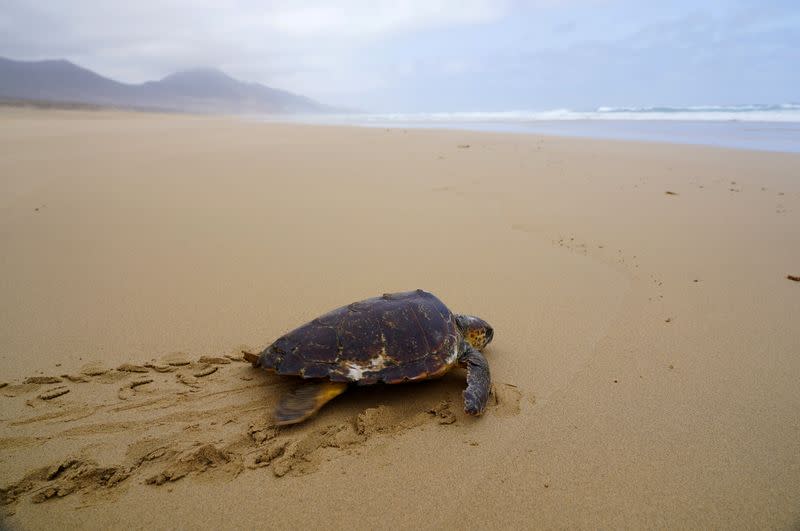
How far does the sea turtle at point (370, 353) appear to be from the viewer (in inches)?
104

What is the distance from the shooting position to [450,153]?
1027cm

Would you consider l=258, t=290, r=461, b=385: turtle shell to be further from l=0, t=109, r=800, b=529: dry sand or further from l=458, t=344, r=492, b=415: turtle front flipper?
l=0, t=109, r=800, b=529: dry sand

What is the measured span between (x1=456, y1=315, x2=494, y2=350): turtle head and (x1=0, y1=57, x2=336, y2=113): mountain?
308ft

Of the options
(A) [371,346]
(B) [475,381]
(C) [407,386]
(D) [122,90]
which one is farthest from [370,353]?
(D) [122,90]

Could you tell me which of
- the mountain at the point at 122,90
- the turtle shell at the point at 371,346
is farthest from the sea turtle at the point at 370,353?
the mountain at the point at 122,90

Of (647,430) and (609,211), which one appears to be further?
(609,211)

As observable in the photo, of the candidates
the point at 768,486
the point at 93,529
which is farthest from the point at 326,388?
the point at 768,486

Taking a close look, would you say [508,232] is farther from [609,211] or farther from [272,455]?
[272,455]

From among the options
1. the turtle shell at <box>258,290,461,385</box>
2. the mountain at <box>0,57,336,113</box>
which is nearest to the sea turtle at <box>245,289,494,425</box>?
the turtle shell at <box>258,290,461,385</box>

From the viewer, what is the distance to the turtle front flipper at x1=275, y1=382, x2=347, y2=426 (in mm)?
2504

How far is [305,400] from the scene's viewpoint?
260 cm

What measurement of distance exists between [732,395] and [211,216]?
17.7 ft

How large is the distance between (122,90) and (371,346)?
14504 cm

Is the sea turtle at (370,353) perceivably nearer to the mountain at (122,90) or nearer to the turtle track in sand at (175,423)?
the turtle track in sand at (175,423)
